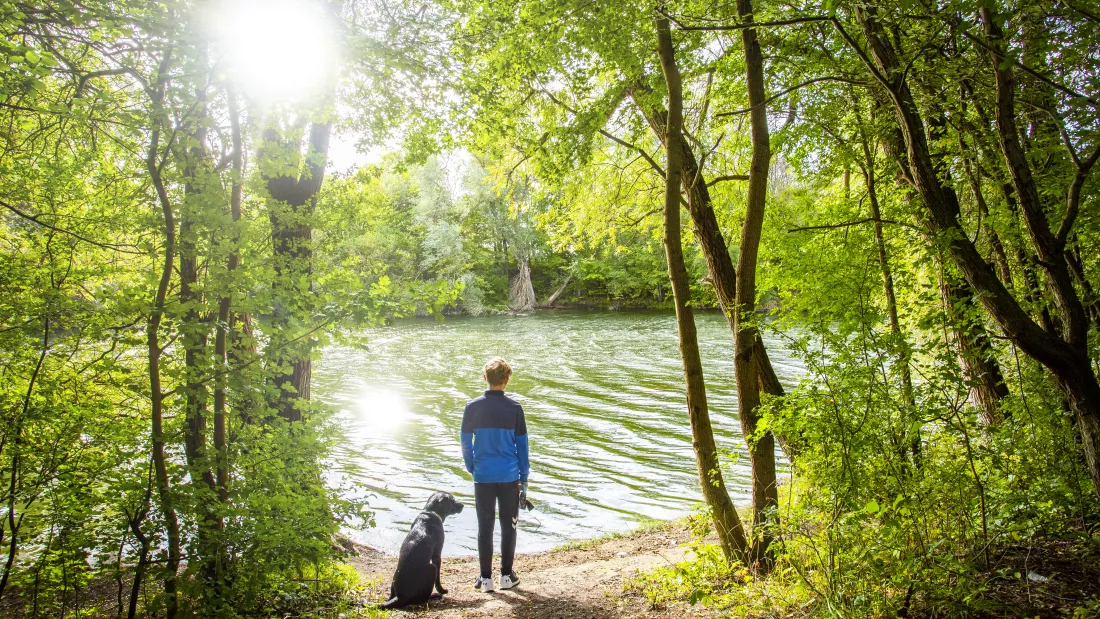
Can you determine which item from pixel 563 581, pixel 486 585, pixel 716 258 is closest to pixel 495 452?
pixel 486 585

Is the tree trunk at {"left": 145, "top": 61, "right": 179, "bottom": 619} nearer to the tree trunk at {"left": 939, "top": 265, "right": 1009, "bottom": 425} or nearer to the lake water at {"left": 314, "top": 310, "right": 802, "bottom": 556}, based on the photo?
the lake water at {"left": 314, "top": 310, "right": 802, "bottom": 556}

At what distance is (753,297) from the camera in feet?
14.9

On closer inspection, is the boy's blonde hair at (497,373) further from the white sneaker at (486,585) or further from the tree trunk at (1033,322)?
the tree trunk at (1033,322)

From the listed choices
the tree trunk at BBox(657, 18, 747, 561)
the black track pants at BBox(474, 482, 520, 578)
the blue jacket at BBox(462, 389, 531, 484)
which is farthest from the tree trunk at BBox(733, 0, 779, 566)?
the black track pants at BBox(474, 482, 520, 578)

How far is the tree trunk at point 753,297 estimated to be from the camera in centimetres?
428

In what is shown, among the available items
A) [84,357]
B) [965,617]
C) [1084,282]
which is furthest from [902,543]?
[84,357]

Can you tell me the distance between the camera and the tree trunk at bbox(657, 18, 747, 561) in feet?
14.1

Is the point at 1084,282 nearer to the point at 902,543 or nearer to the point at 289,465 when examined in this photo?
the point at 902,543

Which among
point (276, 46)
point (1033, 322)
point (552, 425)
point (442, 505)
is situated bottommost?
point (552, 425)

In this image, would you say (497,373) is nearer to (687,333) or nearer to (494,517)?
(494,517)

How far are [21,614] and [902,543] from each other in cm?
488

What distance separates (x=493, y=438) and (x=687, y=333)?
5.83ft

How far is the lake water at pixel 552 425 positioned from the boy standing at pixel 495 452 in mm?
931

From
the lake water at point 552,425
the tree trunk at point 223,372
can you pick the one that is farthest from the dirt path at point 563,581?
the tree trunk at point 223,372
